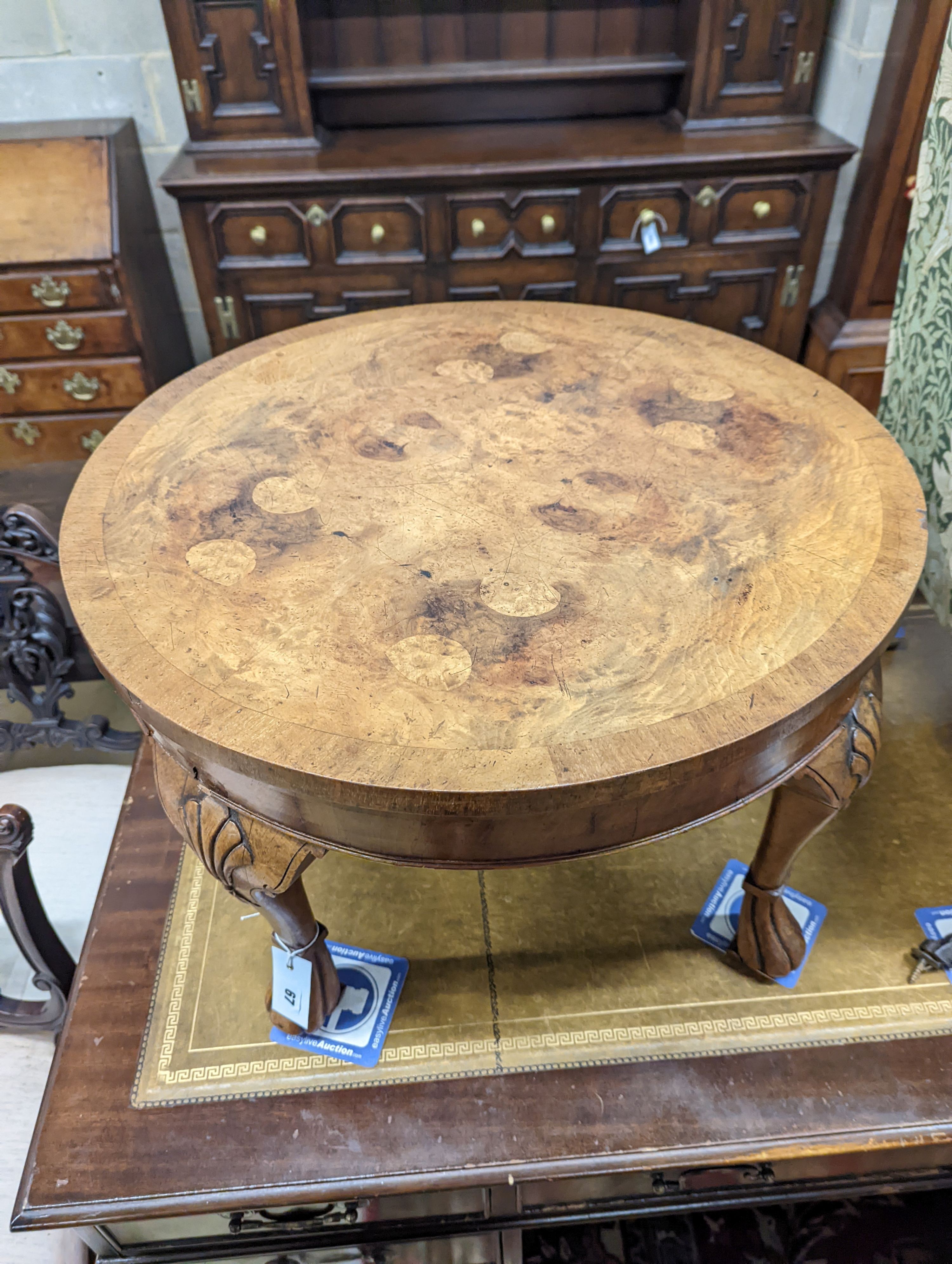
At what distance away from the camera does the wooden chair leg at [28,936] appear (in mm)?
1170

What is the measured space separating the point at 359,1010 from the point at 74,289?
212 centimetres

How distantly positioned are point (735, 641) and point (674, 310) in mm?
1940

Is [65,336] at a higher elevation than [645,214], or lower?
lower

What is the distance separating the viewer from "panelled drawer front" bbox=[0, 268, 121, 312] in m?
2.43

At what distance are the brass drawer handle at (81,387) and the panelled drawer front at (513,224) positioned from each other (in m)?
1.15

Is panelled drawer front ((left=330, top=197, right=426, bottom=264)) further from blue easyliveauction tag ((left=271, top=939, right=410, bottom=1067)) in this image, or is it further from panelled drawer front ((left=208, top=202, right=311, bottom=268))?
blue easyliveauction tag ((left=271, top=939, right=410, bottom=1067))

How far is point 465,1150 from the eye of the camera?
1269 mm

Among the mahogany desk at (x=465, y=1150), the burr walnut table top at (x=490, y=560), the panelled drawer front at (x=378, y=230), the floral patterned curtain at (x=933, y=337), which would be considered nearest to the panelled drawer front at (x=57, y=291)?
the panelled drawer front at (x=378, y=230)

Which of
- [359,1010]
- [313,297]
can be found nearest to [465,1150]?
[359,1010]

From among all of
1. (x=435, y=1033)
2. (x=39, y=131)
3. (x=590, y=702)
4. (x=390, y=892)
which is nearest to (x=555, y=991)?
(x=435, y=1033)

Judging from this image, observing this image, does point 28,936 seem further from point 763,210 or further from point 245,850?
point 763,210

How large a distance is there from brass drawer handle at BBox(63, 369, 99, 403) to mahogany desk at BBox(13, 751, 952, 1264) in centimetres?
190

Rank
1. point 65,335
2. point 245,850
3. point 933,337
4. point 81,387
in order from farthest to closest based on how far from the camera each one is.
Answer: point 81,387 < point 65,335 < point 933,337 < point 245,850

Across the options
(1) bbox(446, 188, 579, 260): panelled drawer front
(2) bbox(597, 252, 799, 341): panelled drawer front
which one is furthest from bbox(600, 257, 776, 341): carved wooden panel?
(1) bbox(446, 188, 579, 260): panelled drawer front
